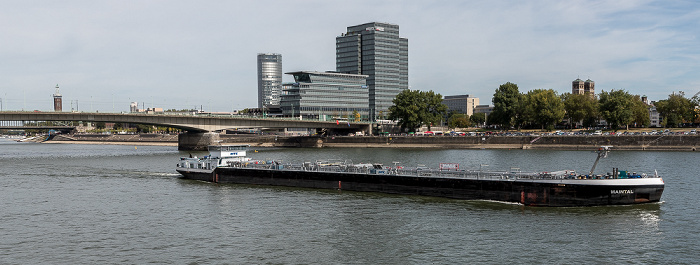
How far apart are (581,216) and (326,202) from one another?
67.5ft

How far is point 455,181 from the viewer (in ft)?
161

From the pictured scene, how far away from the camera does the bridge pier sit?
13912 cm

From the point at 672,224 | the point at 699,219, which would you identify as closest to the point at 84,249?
the point at 672,224

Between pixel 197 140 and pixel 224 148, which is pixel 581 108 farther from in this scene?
pixel 224 148

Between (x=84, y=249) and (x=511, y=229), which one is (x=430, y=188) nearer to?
(x=511, y=229)

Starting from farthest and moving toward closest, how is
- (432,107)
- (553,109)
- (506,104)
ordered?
(432,107) < (506,104) < (553,109)

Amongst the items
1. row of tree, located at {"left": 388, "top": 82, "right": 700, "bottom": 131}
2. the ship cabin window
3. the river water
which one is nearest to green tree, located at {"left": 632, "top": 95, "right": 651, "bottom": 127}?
row of tree, located at {"left": 388, "top": 82, "right": 700, "bottom": 131}

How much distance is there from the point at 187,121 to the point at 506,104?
98.7m

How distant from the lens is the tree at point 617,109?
488ft

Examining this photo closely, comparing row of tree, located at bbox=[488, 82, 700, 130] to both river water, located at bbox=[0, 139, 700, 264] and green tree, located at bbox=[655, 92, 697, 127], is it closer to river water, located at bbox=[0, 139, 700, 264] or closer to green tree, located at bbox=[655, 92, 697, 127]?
green tree, located at bbox=[655, 92, 697, 127]

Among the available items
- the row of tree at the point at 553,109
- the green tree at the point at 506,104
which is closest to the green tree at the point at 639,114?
the row of tree at the point at 553,109

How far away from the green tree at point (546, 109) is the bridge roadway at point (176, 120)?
57.2 metres

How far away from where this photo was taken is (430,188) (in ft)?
166

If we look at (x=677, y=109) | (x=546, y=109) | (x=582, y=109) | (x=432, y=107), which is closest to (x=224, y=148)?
(x=546, y=109)
